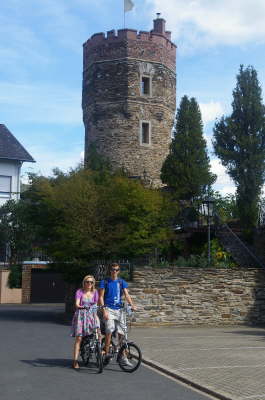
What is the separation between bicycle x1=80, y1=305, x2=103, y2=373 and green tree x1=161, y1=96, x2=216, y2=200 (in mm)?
22806

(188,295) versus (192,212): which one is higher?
(192,212)

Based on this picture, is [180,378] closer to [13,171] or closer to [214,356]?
[214,356]

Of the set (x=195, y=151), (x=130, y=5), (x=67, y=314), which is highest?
(x=130, y=5)

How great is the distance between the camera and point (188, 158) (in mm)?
34000

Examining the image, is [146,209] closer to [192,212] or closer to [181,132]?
[192,212]

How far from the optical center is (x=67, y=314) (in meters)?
25.4

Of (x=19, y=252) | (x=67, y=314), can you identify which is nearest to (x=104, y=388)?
(x=67, y=314)

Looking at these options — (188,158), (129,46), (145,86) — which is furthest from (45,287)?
(129,46)

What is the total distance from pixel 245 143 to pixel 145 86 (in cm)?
1622

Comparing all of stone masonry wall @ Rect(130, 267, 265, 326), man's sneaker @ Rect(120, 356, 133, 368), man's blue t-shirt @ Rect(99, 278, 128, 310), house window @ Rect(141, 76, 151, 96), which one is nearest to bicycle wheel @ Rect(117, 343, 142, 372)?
man's sneaker @ Rect(120, 356, 133, 368)

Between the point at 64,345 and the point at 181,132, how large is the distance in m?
22.0

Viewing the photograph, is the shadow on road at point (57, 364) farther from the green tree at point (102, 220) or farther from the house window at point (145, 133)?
the house window at point (145, 133)

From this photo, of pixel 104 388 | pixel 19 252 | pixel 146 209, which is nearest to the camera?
pixel 104 388

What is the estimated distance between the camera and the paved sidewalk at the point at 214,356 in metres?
9.21
